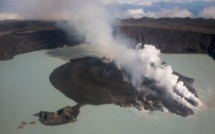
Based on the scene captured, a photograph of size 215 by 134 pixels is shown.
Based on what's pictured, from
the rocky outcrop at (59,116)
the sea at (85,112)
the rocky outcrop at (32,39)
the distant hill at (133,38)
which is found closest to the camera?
the sea at (85,112)

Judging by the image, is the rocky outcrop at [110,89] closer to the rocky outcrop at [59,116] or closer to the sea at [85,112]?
the sea at [85,112]

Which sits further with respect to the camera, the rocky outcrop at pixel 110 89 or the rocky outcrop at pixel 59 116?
the rocky outcrop at pixel 110 89

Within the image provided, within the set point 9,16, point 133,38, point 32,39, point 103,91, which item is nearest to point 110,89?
point 103,91

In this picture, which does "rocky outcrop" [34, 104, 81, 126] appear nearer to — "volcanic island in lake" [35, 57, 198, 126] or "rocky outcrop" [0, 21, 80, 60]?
"volcanic island in lake" [35, 57, 198, 126]

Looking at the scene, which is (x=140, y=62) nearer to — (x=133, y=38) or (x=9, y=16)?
(x=133, y=38)

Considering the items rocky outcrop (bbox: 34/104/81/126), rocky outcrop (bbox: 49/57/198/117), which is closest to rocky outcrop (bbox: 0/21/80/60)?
rocky outcrop (bbox: 49/57/198/117)

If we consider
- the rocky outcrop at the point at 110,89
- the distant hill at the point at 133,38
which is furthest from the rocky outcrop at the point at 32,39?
the rocky outcrop at the point at 110,89
